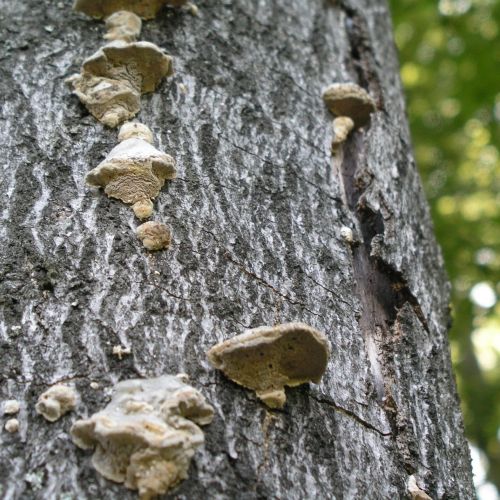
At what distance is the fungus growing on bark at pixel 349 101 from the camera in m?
2.68

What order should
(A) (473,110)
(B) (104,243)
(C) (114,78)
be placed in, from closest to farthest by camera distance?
(B) (104,243), (C) (114,78), (A) (473,110)

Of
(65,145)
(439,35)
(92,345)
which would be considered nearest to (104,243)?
(92,345)

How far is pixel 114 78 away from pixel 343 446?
1541 mm

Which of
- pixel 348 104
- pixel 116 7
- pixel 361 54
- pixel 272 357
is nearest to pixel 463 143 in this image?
pixel 361 54

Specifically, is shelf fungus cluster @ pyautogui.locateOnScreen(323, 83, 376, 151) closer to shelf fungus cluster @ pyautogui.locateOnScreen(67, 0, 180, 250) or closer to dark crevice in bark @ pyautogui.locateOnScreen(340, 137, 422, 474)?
dark crevice in bark @ pyautogui.locateOnScreen(340, 137, 422, 474)

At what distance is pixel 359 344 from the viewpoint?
193cm

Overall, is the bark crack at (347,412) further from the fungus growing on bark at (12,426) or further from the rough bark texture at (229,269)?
the fungus growing on bark at (12,426)

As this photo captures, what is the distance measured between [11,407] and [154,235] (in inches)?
24.5

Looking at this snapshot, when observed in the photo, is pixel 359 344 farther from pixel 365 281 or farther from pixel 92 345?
pixel 92 345

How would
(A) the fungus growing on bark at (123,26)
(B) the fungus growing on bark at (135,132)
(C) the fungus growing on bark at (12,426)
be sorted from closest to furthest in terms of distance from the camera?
(C) the fungus growing on bark at (12,426) → (B) the fungus growing on bark at (135,132) → (A) the fungus growing on bark at (123,26)

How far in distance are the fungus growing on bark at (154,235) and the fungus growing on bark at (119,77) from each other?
0.54 m

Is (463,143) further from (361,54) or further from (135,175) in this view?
(135,175)

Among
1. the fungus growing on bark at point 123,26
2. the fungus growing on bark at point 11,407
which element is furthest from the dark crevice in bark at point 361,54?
the fungus growing on bark at point 11,407

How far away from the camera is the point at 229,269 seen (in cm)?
190
